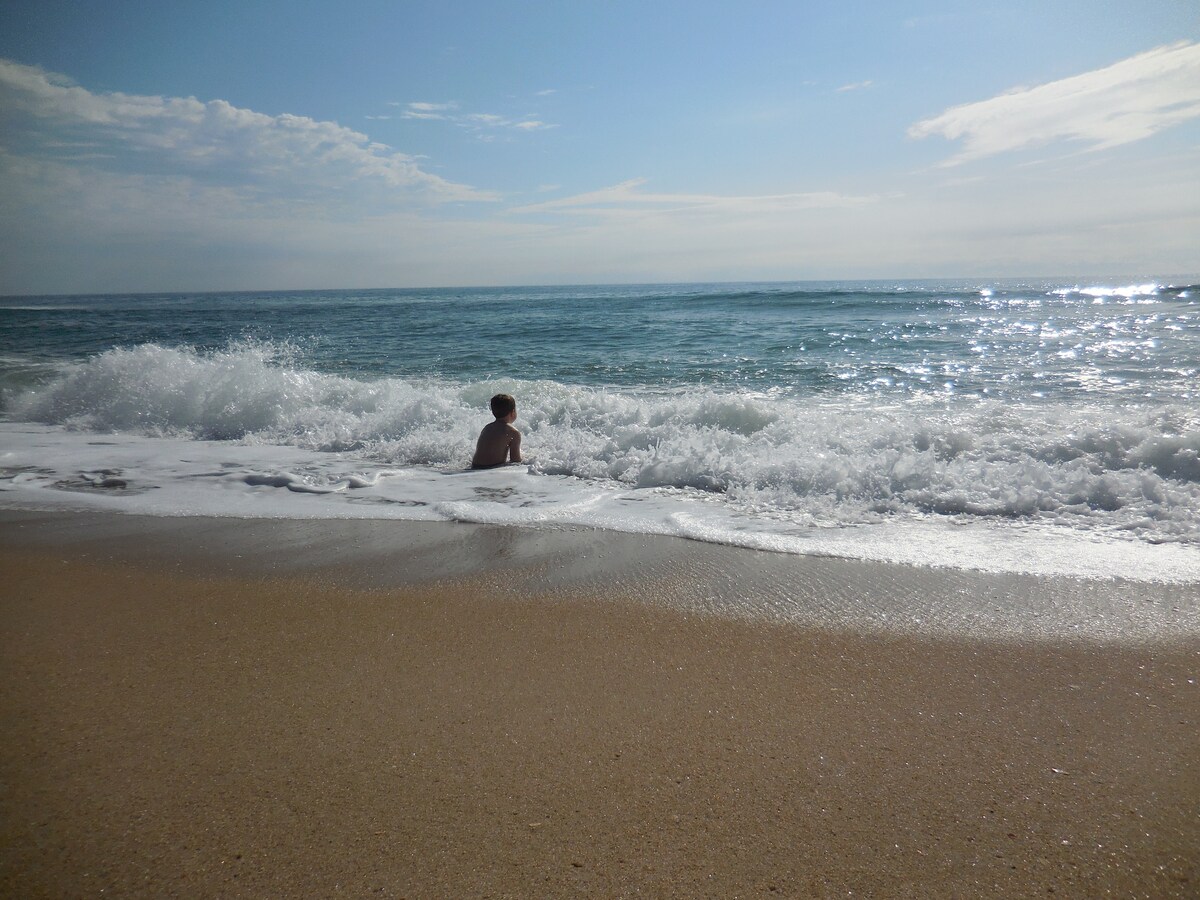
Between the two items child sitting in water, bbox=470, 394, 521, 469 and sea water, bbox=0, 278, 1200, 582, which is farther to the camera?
child sitting in water, bbox=470, 394, 521, 469

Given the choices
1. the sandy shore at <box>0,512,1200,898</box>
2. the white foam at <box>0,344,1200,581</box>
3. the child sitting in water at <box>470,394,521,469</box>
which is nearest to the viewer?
the sandy shore at <box>0,512,1200,898</box>

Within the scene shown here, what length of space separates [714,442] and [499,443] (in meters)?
2.07

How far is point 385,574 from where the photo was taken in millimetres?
3900

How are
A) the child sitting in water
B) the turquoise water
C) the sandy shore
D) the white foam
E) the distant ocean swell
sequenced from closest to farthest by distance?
the sandy shore, the white foam, the distant ocean swell, the child sitting in water, the turquoise water

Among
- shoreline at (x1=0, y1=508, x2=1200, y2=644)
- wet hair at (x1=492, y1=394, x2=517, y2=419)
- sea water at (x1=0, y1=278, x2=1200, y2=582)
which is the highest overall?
wet hair at (x1=492, y1=394, x2=517, y2=419)

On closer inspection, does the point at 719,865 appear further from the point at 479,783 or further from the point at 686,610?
the point at 686,610

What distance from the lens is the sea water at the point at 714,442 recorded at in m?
4.69

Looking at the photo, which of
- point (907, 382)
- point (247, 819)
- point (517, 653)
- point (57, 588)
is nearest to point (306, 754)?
point (247, 819)

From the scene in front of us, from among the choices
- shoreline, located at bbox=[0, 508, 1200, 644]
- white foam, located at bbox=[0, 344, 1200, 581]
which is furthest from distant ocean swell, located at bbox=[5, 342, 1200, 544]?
shoreline, located at bbox=[0, 508, 1200, 644]

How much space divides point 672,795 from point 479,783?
0.57m

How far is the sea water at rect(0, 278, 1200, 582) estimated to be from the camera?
15.4ft

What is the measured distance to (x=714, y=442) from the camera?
6.64 m

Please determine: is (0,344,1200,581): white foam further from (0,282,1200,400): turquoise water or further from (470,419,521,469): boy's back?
(0,282,1200,400): turquoise water

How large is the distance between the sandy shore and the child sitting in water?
2.97 meters
